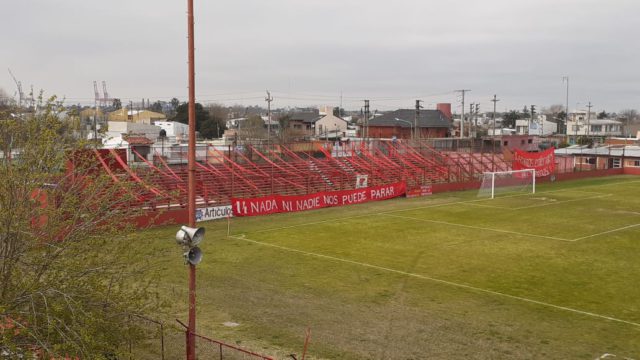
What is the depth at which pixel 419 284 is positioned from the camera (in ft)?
80.5

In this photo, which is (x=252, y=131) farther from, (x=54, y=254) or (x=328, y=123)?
(x=54, y=254)

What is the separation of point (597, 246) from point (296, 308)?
63.6 ft

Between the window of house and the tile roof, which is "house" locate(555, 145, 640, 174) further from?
the tile roof

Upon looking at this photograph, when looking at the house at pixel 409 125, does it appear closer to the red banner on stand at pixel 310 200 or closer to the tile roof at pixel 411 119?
the tile roof at pixel 411 119

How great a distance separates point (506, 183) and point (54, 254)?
53783mm

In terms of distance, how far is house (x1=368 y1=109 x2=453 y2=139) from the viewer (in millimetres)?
117000

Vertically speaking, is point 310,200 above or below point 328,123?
below

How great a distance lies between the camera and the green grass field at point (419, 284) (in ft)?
58.3

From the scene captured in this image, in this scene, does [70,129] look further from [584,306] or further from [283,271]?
[584,306]

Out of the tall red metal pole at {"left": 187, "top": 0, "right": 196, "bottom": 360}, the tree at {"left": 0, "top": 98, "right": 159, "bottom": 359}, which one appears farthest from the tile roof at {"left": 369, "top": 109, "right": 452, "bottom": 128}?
the tree at {"left": 0, "top": 98, "right": 159, "bottom": 359}

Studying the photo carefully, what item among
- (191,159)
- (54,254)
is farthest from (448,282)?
(54,254)

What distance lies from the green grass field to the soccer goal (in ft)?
46.2

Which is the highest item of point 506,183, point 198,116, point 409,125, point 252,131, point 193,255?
point 198,116

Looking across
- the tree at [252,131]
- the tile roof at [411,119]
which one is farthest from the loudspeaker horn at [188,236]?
the tile roof at [411,119]
